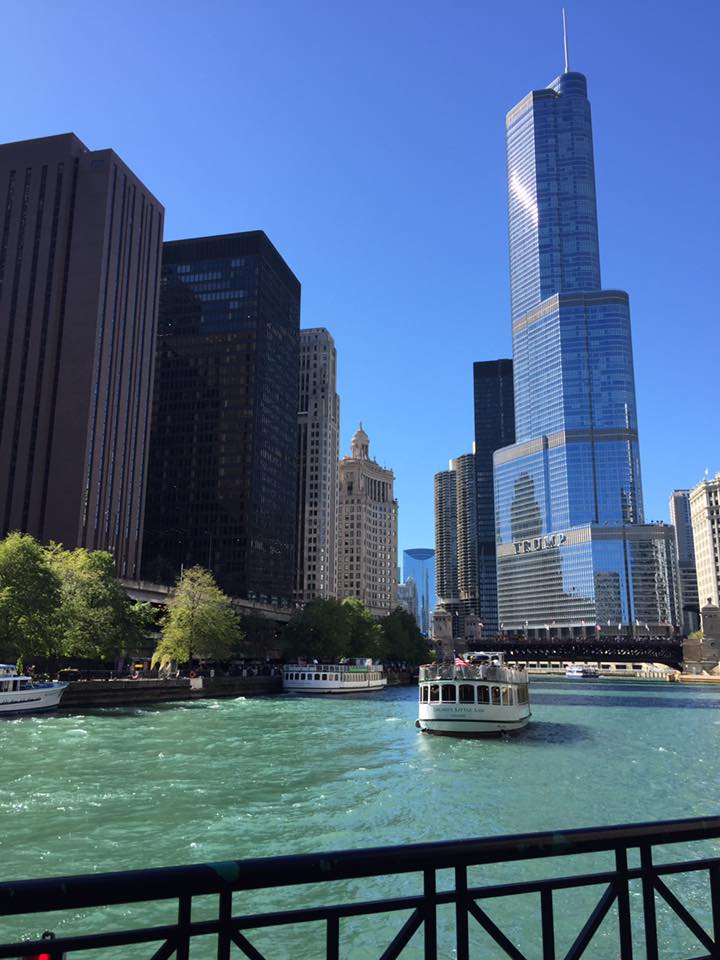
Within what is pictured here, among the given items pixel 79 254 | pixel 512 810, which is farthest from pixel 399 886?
pixel 79 254

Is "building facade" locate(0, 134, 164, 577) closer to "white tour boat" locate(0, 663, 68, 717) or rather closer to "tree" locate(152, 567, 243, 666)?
"tree" locate(152, 567, 243, 666)

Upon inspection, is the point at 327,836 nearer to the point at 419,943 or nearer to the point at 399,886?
the point at 399,886

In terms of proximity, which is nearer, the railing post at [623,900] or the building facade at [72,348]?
the railing post at [623,900]

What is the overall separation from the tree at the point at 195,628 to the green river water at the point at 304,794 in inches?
1564

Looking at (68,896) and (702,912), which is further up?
(68,896)

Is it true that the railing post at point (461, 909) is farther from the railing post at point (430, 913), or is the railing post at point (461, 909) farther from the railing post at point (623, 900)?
the railing post at point (623, 900)

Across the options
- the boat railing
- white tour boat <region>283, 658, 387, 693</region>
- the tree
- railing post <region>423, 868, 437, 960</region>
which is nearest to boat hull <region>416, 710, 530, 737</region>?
the boat railing

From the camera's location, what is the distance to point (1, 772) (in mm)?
39469

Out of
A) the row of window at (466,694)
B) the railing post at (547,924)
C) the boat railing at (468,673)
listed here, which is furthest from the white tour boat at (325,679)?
the railing post at (547,924)

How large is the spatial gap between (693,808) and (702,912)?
14.8 m

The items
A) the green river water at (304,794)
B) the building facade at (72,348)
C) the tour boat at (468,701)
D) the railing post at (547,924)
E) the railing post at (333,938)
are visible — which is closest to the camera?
the railing post at (333,938)

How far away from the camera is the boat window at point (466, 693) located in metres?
67.6

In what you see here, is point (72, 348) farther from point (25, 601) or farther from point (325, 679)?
point (25, 601)

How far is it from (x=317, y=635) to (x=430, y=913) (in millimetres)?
150414
